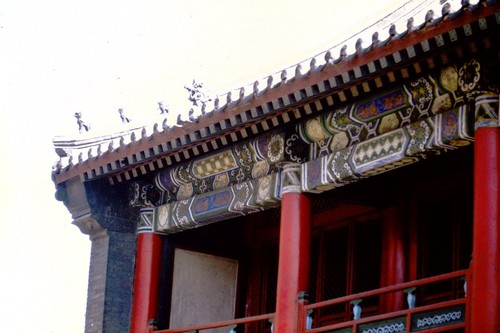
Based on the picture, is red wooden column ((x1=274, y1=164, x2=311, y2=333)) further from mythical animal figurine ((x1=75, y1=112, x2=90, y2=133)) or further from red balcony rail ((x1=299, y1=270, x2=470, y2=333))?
mythical animal figurine ((x1=75, y1=112, x2=90, y2=133))

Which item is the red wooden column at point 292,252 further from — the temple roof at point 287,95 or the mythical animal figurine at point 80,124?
the mythical animal figurine at point 80,124

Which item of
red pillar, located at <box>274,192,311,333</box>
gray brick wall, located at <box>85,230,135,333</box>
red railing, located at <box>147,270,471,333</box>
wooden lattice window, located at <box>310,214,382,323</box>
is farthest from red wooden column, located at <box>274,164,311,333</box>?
gray brick wall, located at <box>85,230,135,333</box>

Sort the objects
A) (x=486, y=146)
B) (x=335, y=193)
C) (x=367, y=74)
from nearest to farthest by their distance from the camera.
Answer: (x=486, y=146)
(x=367, y=74)
(x=335, y=193)

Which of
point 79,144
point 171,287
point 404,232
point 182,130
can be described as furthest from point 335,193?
point 79,144

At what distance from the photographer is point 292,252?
529 inches

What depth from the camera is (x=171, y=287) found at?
51.6 ft

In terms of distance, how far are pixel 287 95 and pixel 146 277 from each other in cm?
383

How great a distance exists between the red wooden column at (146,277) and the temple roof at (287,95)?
0.83 m

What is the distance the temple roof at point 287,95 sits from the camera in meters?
11.1

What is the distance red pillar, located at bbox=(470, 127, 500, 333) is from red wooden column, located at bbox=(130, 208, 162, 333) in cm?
544

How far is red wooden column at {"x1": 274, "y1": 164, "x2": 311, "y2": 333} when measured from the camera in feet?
Answer: 43.5

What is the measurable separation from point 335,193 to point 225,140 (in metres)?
1.45

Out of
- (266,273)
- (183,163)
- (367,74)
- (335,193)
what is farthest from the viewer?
(266,273)

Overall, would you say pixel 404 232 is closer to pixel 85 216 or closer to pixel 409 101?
pixel 409 101
